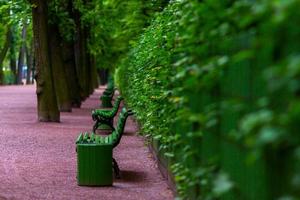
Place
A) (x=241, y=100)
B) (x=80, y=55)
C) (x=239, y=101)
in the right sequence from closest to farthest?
(x=239, y=101) → (x=241, y=100) → (x=80, y=55)

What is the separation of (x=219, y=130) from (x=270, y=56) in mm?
1762

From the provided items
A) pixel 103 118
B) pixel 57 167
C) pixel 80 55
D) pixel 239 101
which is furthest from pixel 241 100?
pixel 80 55

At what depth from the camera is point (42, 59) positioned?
1978 centimetres

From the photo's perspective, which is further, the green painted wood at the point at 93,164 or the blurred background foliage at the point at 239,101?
the green painted wood at the point at 93,164

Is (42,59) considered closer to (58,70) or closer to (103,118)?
(103,118)

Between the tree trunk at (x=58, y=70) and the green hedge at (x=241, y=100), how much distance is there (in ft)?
58.0

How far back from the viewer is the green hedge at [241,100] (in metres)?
2.65

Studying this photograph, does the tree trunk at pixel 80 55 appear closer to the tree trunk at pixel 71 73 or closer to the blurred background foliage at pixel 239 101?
the tree trunk at pixel 71 73

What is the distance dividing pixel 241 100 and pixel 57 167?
794 cm

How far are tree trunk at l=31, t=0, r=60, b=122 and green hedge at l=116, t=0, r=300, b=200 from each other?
42.9 feet

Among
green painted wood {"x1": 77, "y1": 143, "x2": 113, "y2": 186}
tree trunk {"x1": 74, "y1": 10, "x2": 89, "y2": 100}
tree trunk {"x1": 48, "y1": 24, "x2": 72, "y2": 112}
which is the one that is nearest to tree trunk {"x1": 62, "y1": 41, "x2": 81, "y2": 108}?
tree trunk {"x1": 48, "y1": 24, "x2": 72, "y2": 112}

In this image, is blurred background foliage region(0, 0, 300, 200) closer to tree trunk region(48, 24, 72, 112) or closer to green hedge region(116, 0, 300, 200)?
green hedge region(116, 0, 300, 200)

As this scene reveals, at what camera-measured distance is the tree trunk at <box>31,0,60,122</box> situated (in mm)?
19703

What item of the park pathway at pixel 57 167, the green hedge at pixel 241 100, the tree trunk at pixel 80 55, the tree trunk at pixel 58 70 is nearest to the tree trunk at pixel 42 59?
the park pathway at pixel 57 167
